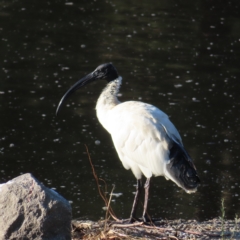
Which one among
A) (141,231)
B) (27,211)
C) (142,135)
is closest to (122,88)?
(142,135)

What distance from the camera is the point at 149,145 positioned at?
5.82 metres

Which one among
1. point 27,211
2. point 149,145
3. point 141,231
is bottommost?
point 141,231

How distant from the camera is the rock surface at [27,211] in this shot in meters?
4.66

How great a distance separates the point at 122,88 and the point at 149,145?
5.49 metres

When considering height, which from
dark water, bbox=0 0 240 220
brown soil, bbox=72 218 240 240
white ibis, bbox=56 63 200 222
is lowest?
dark water, bbox=0 0 240 220

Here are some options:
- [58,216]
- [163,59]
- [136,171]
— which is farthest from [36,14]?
[58,216]

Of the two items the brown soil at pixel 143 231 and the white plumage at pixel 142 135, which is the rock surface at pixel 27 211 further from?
the white plumage at pixel 142 135

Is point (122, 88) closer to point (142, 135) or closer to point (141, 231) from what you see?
point (142, 135)

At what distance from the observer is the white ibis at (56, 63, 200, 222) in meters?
5.64

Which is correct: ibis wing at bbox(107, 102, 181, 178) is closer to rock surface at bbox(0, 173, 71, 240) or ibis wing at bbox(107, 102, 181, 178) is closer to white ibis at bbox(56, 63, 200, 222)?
white ibis at bbox(56, 63, 200, 222)

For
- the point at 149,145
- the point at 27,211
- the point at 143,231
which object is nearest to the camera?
the point at 27,211

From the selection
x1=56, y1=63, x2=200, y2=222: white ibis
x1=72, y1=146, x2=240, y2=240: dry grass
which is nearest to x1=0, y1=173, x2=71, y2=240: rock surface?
x1=72, y1=146, x2=240, y2=240: dry grass

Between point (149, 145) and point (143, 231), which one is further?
point (149, 145)

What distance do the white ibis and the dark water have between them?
1.63 m
